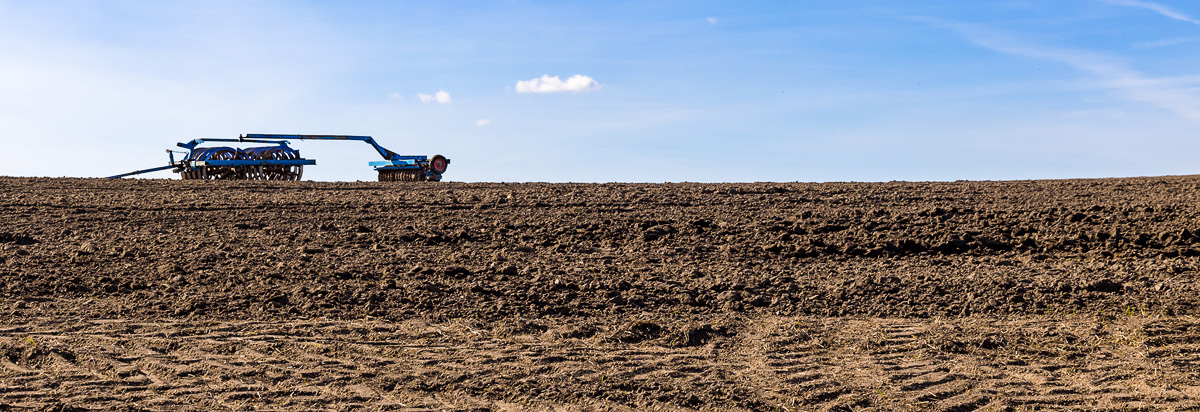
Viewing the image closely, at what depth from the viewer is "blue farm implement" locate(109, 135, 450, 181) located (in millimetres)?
23438

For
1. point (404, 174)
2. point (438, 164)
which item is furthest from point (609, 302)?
point (404, 174)

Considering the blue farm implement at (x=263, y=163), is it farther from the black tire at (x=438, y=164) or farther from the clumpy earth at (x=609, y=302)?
the clumpy earth at (x=609, y=302)

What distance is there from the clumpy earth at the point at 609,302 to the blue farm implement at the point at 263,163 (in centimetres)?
1098

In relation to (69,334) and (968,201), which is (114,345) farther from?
(968,201)

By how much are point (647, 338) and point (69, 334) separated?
3.89 meters

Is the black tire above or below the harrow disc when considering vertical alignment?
above

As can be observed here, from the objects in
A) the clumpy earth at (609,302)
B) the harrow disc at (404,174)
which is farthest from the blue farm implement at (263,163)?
the clumpy earth at (609,302)

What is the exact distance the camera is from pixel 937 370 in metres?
5.65

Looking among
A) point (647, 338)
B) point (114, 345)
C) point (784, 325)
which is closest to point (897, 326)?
point (784, 325)

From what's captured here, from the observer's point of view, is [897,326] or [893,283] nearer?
[897,326]

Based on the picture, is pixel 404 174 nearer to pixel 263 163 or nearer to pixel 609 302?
pixel 263 163

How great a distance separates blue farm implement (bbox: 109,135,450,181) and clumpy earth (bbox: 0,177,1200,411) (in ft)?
36.0

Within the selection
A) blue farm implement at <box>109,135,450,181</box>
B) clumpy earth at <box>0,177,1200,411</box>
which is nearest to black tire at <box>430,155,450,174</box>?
blue farm implement at <box>109,135,450,181</box>

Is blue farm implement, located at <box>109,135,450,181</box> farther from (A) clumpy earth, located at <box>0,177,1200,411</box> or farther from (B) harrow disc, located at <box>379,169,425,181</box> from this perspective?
(A) clumpy earth, located at <box>0,177,1200,411</box>
